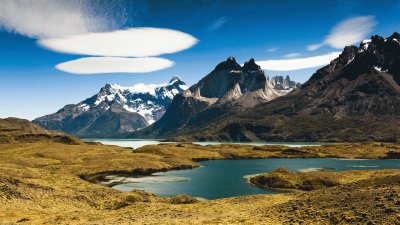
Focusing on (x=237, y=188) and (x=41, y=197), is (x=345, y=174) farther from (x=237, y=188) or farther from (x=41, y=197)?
(x=41, y=197)

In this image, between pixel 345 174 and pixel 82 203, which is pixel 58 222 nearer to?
pixel 82 203

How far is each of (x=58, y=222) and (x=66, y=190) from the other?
2701 cm

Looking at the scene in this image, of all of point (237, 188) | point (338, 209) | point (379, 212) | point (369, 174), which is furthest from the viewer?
point (369, 174)

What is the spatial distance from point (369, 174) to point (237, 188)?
38437mm

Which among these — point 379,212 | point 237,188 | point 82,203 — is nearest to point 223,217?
point 379,212

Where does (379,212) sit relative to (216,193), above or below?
above

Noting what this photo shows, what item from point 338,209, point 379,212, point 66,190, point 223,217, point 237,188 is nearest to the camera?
point 379,212

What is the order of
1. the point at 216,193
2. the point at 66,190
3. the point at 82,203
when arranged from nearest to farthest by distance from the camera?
the point at 82,203 < the point at 66,190 < the point at 216,193

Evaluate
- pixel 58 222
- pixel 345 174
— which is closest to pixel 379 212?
pixel 58 222

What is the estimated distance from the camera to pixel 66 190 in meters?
77.1

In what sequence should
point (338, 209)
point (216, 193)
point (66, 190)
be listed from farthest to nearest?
point (216, 193), point (66, 190), point (338, 209)

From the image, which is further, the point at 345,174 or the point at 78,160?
the point at 78,160

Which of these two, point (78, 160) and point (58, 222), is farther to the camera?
point (78, 160)

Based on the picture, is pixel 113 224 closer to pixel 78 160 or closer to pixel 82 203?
pixel 82 203
